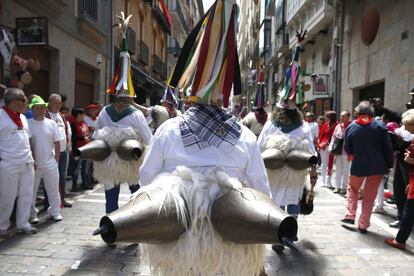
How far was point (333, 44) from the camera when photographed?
621 inches

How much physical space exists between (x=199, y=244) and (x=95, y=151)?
3.02 m

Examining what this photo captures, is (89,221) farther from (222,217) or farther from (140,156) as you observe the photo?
(222,217)

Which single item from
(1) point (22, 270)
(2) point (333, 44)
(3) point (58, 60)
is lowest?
(1) point (22, 270)

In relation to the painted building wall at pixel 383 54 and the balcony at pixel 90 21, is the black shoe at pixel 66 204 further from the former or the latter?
the painted building wall at pixel 383 54

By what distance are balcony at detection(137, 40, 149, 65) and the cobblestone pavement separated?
50.4ft

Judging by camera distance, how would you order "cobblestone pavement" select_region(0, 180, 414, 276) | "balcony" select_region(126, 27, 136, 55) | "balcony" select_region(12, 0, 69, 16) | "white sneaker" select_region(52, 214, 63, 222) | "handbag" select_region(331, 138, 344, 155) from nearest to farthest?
"cobblestone pavement" select_region(0, 180, 414, 276), "white sneaker" select_region(52, 214, 63, 222), "handbag" select_region(331, 138, 344, 155), "balcony" select_region(12, 0, 69, 16), "balcony" select_region(126, 27, 136, 55)

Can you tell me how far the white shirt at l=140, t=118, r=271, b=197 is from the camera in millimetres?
2365

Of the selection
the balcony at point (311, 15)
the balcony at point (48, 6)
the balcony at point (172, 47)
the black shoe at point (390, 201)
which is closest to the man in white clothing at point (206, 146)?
the black shoe at point (390, 201)

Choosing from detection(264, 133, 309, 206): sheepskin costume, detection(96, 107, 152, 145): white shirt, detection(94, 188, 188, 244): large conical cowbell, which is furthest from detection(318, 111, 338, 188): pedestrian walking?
detection(94, 188, 188, 244): large conical cowbell

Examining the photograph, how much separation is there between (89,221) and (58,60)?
6.67 meters

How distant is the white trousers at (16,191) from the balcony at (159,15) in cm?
2040

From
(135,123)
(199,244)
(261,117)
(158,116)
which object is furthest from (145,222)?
(158,116)

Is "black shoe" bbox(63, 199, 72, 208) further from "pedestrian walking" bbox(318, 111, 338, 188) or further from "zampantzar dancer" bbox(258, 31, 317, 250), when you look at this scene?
"pedestrian walking" bbox(318, 111, 338, 188)

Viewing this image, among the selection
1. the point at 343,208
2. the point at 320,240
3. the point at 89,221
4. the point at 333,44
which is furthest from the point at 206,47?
the point at 333,44
